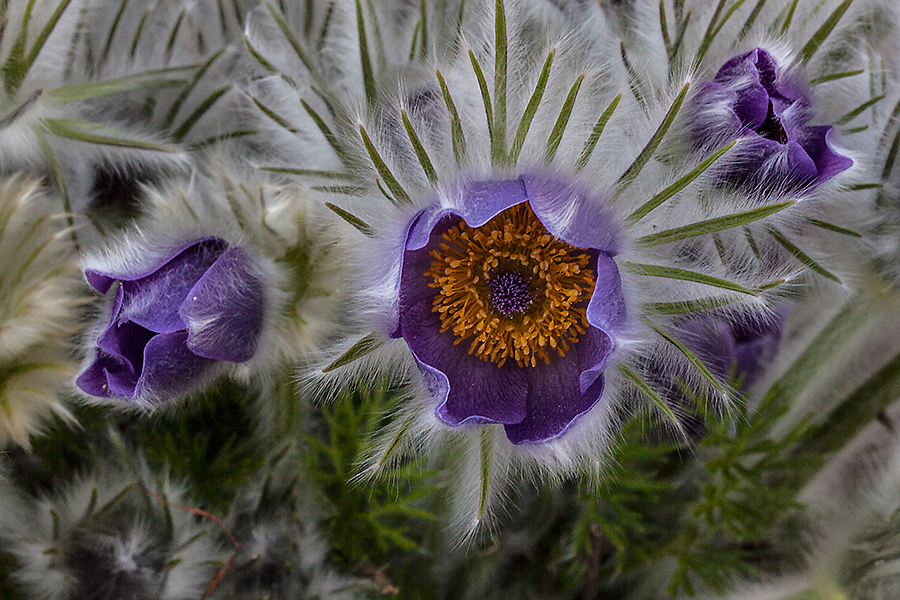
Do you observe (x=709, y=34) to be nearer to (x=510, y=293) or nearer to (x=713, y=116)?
(x=713, y=116)

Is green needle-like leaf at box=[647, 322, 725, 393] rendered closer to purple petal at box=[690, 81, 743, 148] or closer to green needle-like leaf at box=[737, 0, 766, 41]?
purple petal at box=[690, 81, 743, 148]

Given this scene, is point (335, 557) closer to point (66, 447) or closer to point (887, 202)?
point (66, 447)

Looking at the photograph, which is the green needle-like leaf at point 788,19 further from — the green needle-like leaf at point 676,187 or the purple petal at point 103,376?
the purple petal at point 103,376

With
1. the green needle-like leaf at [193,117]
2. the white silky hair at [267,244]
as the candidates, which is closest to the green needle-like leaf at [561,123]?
the white silky hair at [267,244]

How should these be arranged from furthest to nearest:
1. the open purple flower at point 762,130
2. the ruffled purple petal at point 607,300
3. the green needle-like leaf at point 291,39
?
the green needle-like leaf at point 291,39 → the open purple flower at point 762,130 → the ruffled purple petal at point 607,300

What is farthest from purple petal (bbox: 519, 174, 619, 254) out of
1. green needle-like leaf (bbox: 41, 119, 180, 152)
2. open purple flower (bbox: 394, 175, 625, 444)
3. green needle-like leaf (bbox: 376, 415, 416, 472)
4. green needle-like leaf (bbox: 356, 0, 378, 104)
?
green needle-like leaf (bbox: 41, 119, 180, 152)
